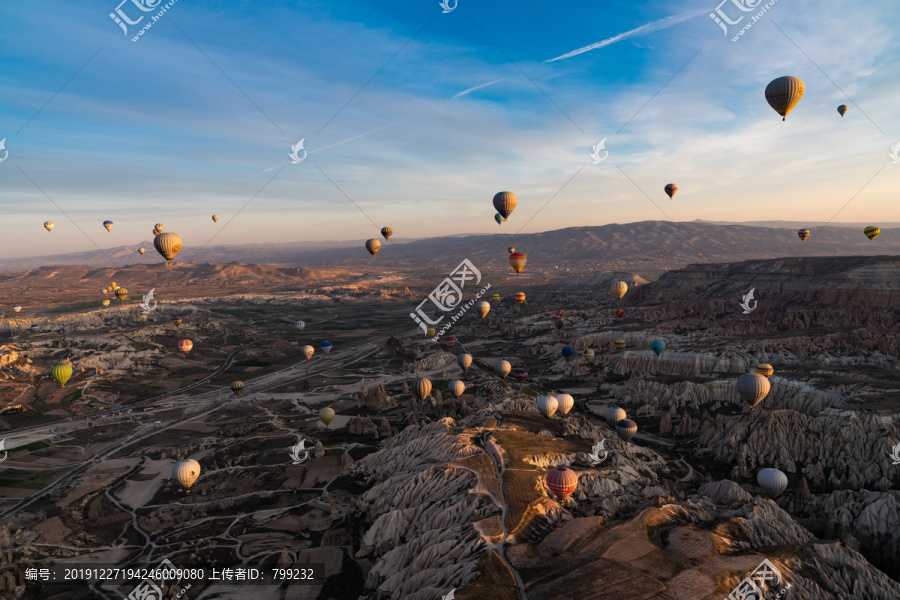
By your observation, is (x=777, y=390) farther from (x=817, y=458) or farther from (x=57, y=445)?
(x=57, y=445)

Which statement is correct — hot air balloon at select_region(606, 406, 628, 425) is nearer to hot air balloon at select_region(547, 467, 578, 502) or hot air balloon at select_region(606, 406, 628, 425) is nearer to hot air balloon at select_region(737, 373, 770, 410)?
hot air balloon at select_region(737, 373, 770, 410)

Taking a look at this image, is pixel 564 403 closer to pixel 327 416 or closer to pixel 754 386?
pixel 754 386

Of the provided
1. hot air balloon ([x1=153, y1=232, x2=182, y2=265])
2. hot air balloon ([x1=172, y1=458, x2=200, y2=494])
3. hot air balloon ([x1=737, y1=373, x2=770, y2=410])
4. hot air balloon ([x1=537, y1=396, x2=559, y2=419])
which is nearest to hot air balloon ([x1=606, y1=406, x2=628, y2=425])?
hot air balloon ([x1=537, y1=396, x2=559, y2=419])

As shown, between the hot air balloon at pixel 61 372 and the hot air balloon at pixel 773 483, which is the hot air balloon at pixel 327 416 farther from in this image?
the hot air balloon at pixel 773 483

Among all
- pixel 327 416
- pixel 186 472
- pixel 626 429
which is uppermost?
pixel 186 472

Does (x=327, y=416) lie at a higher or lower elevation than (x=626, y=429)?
higher

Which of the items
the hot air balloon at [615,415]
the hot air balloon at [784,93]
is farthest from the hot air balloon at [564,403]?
the hot air balloon at [784,93]

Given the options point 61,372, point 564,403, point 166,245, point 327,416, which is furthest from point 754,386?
point 61,372
